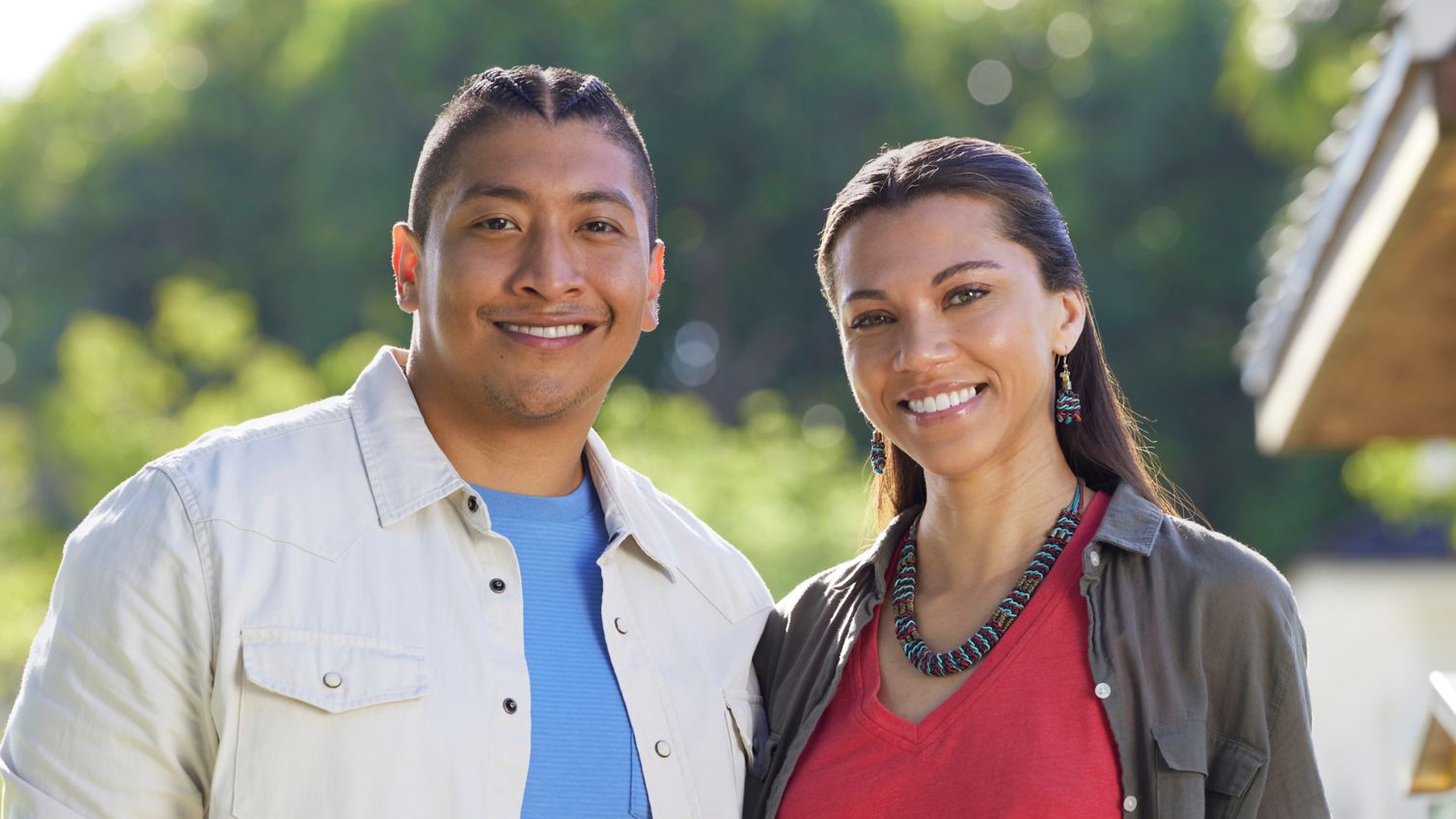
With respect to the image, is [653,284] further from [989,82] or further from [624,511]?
[989,82]

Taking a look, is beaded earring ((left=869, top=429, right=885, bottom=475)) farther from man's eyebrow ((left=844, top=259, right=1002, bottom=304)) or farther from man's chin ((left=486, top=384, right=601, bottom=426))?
man's chin ((left=486, top=384, right=601, bottom=426))

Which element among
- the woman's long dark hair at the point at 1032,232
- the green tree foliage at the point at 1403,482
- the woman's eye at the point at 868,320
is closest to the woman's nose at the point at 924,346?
the woman's eye at the point at 868,320

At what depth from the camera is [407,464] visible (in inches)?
134

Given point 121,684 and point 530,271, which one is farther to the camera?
point 530,271

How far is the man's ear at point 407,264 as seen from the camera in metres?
3.58

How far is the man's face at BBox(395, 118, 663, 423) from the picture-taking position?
11.2 ft

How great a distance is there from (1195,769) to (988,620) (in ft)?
1.66

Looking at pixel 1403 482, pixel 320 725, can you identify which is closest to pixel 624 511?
pixel 320 725

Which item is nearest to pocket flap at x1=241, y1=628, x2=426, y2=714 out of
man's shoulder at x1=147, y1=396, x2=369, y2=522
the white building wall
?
man's shoulder at x1=147, y1=396, x2=369, y2=522

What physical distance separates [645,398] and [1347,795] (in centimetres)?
741

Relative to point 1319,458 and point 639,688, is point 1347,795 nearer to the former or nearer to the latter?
point 1319,458

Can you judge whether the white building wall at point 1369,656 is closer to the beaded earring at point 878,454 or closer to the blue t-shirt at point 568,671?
the beaded earring at point 878,454

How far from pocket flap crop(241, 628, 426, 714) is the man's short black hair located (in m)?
0.85

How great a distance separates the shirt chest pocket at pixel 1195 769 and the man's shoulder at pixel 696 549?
1123 mm
